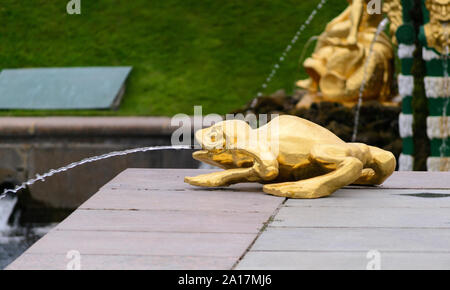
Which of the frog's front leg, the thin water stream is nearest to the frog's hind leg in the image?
the frog's front leg

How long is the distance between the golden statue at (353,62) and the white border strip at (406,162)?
163cm

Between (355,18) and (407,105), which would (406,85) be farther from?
(355,18)

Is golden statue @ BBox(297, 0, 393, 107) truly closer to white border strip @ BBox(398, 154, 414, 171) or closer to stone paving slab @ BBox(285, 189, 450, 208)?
white border strip @ BBox(398, 154, 414, 171)

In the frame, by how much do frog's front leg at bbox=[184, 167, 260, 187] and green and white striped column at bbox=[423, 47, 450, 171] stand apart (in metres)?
4.37

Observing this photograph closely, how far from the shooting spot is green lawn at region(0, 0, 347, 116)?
1308 cm

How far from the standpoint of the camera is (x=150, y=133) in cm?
1008

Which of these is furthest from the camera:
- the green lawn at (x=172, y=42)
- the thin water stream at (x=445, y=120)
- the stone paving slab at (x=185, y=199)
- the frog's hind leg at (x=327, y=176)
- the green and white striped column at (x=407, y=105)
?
the green lawn at (x=172, y=42)

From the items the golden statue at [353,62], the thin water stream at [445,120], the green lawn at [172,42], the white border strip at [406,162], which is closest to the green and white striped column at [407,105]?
the white border strip at [406,162]

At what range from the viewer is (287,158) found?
4086 millimetres

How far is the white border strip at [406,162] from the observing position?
8594mm

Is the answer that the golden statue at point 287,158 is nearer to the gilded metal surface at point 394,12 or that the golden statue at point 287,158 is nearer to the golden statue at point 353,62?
the gilded metal surface at point 394,12

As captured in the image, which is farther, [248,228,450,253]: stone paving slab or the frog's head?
the frog's head
